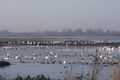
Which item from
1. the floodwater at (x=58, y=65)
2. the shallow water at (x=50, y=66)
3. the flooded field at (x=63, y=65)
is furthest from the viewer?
the shallow water at (x=50, y=66)

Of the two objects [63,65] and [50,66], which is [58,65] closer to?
[50,66]

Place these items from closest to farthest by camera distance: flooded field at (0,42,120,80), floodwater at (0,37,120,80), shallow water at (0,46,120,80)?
flooded field at (0,42,120,80)
floodwater at (0,37,120,80)
shallow water at (0,46,120,80)

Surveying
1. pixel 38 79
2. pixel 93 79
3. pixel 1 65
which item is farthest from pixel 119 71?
pixel 1 65

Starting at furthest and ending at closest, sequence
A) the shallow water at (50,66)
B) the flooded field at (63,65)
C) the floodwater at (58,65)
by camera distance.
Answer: the shallow water at (50,66) → the floodwater at (58,65) → the flooded field at (63,65)

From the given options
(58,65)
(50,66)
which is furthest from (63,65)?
(58,65)

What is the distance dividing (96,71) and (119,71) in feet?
1.64

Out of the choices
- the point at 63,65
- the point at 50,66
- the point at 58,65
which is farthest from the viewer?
the point at 58,65

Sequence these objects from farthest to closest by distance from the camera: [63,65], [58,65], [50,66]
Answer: [58,65] → [50,66] → [63,65]

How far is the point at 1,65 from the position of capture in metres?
57.3

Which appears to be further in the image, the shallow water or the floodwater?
the shallow water

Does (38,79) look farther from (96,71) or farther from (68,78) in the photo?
(96,71)

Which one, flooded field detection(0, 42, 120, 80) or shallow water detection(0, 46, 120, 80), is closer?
flooded field detection(0, 42, 120, 80)

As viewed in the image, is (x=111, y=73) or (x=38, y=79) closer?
(x=111, y=73)

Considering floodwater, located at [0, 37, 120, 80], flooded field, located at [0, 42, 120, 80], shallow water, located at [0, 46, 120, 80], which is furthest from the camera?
shallow water, located at [0, 46, 120, 80]
